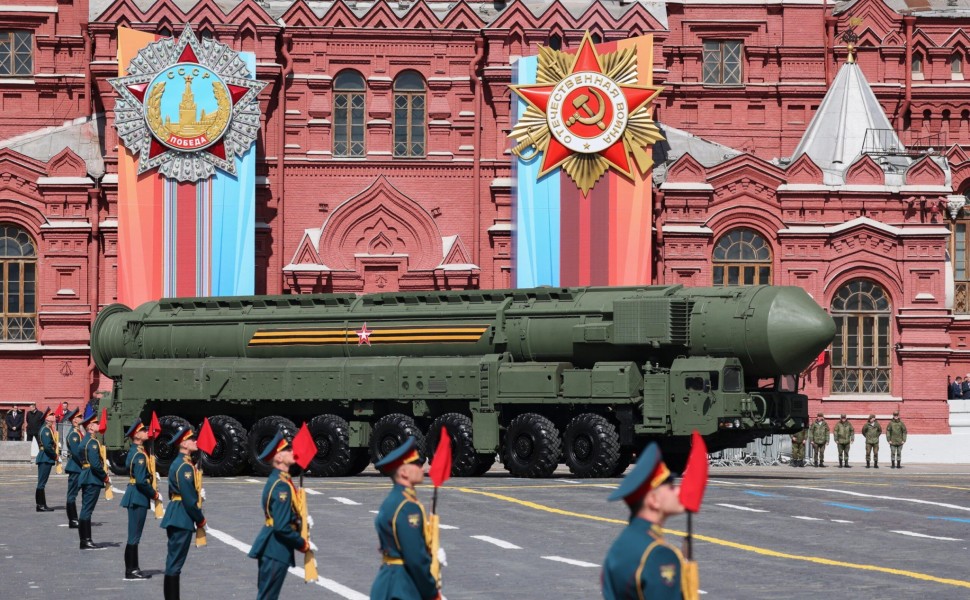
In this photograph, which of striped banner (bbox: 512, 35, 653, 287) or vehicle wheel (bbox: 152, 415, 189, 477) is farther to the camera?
striped banner (bbox: 512, 35, 653, 287)

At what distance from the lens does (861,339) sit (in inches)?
2056

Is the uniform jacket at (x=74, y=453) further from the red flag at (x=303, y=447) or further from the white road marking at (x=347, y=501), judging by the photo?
the red flag at (x=303, y=447)

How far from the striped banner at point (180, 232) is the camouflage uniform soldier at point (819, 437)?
1759 centimetres

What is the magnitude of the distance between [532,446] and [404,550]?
2369 cm

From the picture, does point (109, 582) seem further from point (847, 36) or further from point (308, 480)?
point (847, 36)

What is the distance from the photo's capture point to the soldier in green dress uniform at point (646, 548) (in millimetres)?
10234

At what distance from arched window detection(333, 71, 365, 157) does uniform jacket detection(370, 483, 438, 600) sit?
41845 millimetres

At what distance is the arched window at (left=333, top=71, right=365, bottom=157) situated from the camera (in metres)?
55.2

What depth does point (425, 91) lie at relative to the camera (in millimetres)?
55312

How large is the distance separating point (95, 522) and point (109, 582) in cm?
822

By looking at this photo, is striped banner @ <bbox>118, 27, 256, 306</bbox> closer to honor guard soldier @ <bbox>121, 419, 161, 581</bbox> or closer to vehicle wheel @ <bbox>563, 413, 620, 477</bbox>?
vehicle wheel @ <bbox>563, 413, 620, 477</bbox>

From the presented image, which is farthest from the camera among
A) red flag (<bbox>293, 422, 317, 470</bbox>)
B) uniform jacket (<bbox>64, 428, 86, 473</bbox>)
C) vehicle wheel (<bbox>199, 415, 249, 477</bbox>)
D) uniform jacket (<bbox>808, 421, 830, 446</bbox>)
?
uniform jacket (<bbox>808, 421, 830, 446</bbox>)

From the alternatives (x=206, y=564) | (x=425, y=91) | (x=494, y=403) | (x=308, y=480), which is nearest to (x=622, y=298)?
(x=494, y=403)

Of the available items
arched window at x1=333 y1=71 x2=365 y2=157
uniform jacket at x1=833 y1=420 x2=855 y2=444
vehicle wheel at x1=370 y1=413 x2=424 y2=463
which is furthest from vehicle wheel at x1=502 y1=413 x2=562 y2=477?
arched window at x1=333 y1=71 x2=365 y2=157
